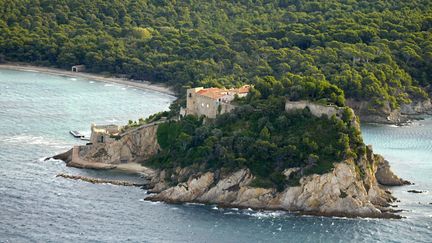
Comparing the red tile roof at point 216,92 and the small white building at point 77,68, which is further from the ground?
the red tile roof at point 216,92

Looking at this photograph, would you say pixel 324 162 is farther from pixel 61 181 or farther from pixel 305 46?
pixel 305 46

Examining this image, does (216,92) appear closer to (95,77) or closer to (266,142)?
(266,142)

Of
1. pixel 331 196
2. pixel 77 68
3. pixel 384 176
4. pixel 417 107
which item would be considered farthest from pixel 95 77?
pixel 331 196

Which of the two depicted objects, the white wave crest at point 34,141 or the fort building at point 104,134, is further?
the white wave crest at point 34,141

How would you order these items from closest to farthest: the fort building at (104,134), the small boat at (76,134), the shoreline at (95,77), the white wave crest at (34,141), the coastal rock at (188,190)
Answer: the coastal rock at (188,190) → the fort building at (104,134) → the white wave crest at (34,141) → the small boat at (76,134) → the shoreline at (95,77)

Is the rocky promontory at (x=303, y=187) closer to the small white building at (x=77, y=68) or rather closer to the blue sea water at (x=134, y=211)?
the blue sea water at (x=134, y=211)

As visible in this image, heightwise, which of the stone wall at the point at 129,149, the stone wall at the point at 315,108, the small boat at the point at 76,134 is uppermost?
the stone wall at the point at 315,108

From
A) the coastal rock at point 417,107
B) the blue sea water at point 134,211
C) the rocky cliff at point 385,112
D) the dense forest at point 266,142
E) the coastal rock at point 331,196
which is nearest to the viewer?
the blue sea water at point 134,211

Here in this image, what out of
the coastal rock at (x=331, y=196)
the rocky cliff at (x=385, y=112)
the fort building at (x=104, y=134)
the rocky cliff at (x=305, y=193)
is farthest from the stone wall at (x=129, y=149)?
the rocky cliff at (x=385, y=112)
